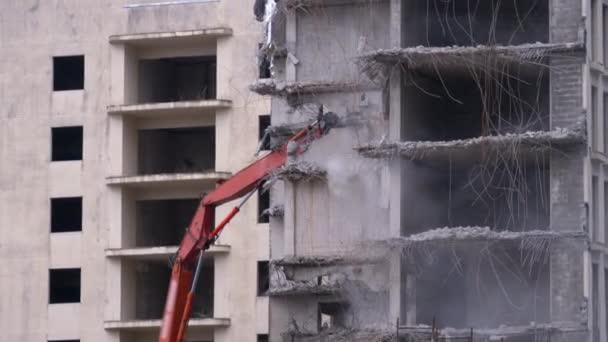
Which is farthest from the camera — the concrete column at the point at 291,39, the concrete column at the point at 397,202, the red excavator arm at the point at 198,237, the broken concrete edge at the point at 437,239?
the red excavator arm at the point at 198,237

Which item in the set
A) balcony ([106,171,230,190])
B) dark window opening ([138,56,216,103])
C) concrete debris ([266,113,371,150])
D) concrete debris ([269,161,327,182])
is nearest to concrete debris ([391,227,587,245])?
concrete debris ([269,161,327,182])

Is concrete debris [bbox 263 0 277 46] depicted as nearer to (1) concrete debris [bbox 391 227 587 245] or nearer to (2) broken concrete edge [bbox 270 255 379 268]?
(2) broken concrete edge [bbox 270 255 379 268]

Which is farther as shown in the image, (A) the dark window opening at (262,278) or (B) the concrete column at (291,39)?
(A) the dark window opening at (262,278)

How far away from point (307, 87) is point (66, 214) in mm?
26410

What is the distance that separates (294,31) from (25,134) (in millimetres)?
26413

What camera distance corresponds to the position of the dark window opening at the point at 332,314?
3922 cm

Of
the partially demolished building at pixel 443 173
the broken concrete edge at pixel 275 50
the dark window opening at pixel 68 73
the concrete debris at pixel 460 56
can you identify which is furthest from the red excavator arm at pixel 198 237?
the dark window opening at pixel 68 73

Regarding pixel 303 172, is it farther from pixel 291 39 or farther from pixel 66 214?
pixel 66 214

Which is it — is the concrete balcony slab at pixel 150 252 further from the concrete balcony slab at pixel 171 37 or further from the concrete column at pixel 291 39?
the concrete column at pixel 291 39

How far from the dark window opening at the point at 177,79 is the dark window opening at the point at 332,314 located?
26.0m

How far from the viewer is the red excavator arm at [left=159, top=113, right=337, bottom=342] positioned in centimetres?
4072

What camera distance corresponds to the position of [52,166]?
6456 cm

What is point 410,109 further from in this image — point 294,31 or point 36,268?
point 36,268

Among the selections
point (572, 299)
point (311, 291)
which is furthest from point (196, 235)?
point (572, 299)
